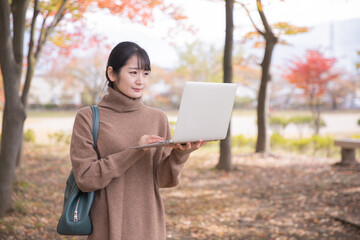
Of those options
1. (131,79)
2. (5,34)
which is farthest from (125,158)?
(5,34)

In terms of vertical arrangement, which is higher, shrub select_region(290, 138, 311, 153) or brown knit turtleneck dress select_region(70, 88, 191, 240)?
brown knit turtleneck dress select_region(70, 88, 191, 240)

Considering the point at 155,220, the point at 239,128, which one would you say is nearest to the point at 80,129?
the point at 155,220

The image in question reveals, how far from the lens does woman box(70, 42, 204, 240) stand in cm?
174

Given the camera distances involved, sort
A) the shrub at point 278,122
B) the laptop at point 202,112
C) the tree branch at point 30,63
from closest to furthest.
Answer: the laptop at point 202,112, the tree branch at point 30,63, the shrub at point 278,122

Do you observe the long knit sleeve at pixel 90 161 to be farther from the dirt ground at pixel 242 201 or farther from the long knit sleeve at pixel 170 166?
the dirt ground at pixel 242 201

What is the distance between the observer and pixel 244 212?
5.41 m

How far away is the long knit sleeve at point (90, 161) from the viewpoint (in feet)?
5.59

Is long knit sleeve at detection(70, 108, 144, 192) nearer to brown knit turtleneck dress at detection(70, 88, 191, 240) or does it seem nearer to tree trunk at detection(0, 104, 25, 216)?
brown knit turtleneck dress at detection(70, 88, 191, 240)

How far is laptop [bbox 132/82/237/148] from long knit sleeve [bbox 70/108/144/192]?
5.7 inches

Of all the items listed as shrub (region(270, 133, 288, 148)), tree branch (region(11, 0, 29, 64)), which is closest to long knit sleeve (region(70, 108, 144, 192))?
tree branch (region(11, 0, 29, 64))

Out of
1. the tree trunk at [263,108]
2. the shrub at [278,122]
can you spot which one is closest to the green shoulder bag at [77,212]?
the tree trunk at [263,108]

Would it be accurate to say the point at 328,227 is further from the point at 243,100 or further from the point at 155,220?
the point at 243,100

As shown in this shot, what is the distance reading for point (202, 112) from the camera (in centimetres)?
164

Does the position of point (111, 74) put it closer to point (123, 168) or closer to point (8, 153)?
point (123, 168)
